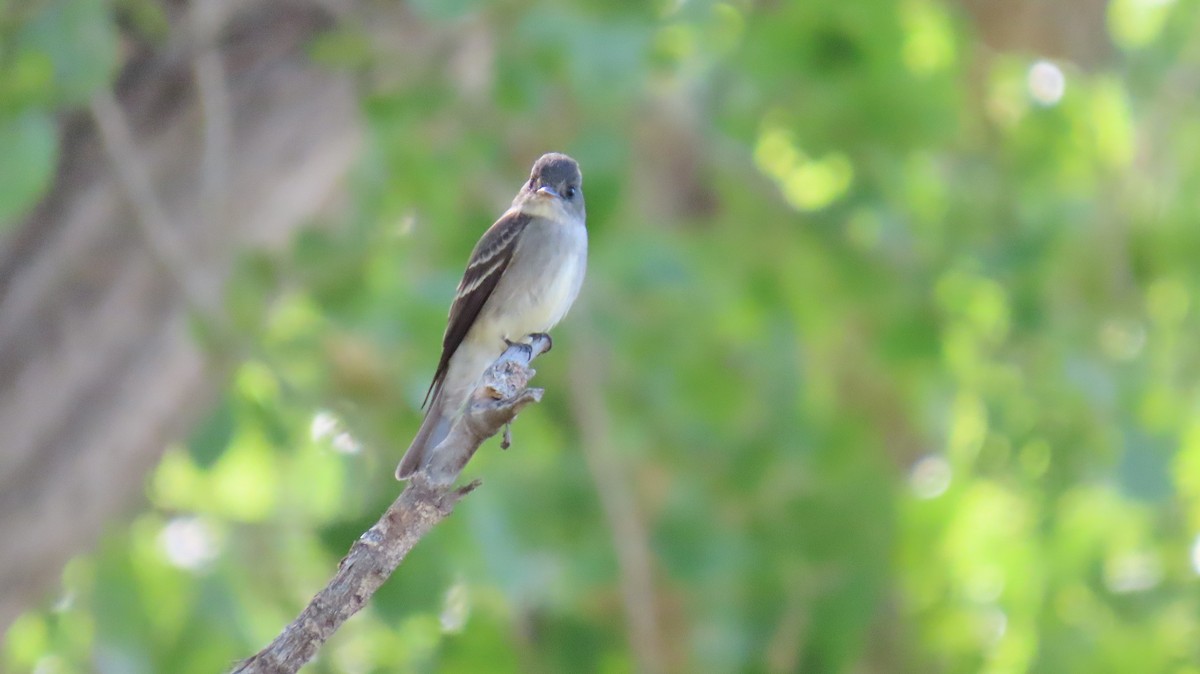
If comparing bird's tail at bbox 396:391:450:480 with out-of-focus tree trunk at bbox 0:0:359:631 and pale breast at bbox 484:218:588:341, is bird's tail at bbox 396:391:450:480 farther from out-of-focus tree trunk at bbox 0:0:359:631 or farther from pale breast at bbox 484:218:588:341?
out-of-focus tree trunk at bbox 0:0:359:631

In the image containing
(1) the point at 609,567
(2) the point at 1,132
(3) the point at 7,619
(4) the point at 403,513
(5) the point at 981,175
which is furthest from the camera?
(5) the point at 981,175

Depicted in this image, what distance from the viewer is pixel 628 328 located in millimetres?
5855

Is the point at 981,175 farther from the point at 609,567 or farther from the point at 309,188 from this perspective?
the point at 309,188

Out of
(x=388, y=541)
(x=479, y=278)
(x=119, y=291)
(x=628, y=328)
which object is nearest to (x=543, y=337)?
(x=479, y=278)

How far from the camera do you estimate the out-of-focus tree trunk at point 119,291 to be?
5344 millimetres

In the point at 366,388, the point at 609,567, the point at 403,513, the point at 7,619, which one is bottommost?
the point at 403,513

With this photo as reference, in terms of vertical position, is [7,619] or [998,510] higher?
[998,510]

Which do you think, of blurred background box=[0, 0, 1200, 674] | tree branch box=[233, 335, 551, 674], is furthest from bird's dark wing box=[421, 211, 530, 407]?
tree branch box=[233, 335, 551, 674]

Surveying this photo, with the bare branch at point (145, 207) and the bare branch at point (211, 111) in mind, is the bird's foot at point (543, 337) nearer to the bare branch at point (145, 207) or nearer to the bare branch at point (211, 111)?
the bare branch at point (145, 207)

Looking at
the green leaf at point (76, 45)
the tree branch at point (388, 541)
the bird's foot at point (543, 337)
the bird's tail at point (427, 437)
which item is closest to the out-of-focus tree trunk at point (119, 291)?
the green leaf at point (76, 45)

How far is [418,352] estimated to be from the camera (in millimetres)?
5477

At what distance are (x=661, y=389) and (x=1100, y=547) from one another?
2366 millimetres

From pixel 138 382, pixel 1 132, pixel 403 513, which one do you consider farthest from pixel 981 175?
pixel 403 513

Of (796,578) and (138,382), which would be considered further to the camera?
(796,578)
